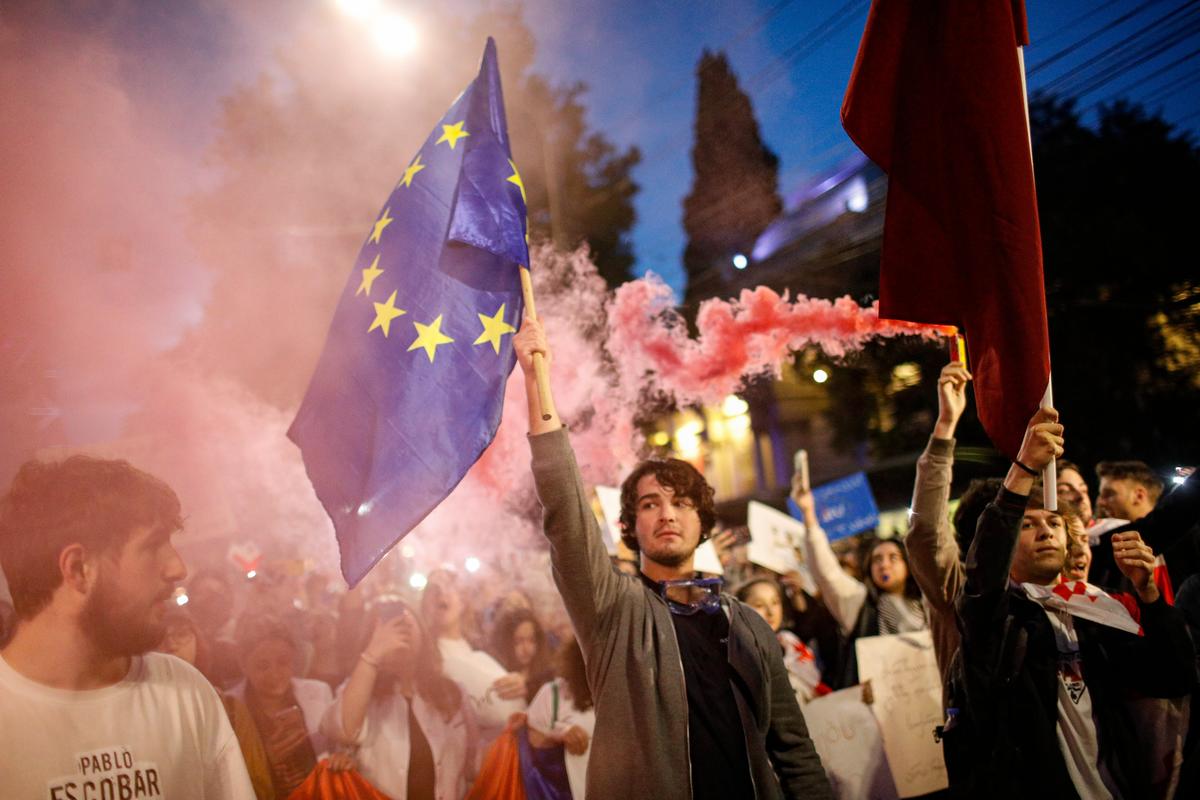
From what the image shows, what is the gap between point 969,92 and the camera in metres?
3.31

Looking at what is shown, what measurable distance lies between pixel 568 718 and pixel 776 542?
2256mm

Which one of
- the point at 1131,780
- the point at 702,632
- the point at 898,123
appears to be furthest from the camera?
the point at 898,123

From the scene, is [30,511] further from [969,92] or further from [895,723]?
[895,723]

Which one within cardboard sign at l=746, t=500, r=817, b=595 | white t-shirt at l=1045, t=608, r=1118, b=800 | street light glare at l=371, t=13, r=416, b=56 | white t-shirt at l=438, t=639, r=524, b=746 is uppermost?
street light glare at l=371, t=13, r=416, b=56

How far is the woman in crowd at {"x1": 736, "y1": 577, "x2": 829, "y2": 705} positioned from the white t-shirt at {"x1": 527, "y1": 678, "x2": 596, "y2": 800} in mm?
1318

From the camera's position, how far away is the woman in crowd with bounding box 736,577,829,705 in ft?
16.0

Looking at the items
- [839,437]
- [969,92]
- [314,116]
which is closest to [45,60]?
[314,116]

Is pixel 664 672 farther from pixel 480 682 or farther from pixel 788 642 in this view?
pixel 788 642

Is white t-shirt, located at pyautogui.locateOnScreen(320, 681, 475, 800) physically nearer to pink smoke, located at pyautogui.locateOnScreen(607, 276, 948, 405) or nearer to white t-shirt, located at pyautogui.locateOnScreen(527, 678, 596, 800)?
white t-shirt, located at pyautogui.locateOnScreen(527, 678, 596, 800)

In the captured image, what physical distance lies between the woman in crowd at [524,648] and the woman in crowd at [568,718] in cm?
9

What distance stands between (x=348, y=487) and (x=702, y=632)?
5.26ft

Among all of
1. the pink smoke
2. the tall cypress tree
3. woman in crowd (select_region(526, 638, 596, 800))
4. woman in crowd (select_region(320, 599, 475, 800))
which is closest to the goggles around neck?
woman in crowd (select_region(526, 638, 596, 800))

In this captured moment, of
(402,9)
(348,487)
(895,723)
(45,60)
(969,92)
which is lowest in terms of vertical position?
(895,723)

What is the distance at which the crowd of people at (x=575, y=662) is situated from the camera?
2490 millimetres
